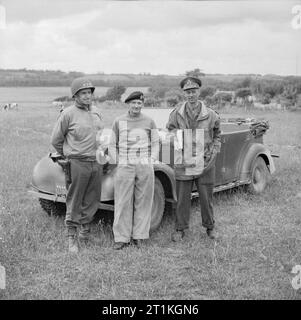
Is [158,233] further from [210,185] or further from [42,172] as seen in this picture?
[42,172]

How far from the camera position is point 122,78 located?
823 centimetres

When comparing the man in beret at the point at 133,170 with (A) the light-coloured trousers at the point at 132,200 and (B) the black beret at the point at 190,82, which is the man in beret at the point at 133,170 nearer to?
(A) the light-coloured trousers at the point at 132,200

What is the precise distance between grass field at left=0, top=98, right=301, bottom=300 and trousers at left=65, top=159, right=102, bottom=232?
32 cm

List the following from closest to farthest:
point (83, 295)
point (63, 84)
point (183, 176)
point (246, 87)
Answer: point (83, 295)
point (183, 176)
point (63, 84)
point (246, 87)

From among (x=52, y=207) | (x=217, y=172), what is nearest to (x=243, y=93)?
(x=217, y=172)

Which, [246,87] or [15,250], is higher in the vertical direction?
[246,87]

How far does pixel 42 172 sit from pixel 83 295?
2.20 m

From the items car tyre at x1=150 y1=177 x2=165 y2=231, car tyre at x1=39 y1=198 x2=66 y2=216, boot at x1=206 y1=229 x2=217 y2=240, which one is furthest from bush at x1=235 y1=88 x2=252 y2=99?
boot at x1=206 y1=229 x2=217 y2=240

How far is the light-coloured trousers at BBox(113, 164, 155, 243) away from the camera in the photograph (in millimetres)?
5480

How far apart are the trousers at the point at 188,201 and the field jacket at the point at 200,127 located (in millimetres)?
79

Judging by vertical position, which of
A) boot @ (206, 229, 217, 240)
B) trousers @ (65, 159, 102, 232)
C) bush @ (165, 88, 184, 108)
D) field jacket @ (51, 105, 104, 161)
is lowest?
boot @ (206, 229, 217, 240)

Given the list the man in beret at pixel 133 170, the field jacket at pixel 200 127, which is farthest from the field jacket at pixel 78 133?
the field jacket at pixel 200 127

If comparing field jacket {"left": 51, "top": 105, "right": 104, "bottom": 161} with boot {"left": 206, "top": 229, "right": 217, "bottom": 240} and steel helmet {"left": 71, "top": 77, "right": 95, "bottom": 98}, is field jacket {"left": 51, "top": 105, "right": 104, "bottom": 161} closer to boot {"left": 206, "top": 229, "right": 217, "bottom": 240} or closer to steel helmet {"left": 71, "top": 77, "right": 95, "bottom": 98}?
steel helmet {"left": 71, "top": 77, "right": 95, "bottom": 98}
